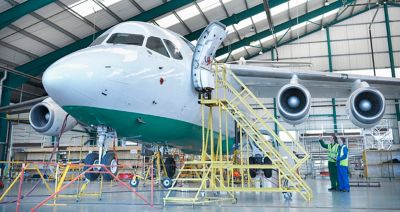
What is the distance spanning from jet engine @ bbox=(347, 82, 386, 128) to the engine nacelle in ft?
23.7

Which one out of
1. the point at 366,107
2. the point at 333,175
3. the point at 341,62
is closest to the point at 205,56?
the point at 366,107

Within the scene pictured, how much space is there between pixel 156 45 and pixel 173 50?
1.52 ft

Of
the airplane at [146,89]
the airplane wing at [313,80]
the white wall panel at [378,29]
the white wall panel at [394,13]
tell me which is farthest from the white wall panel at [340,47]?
the airplane at [146,89]

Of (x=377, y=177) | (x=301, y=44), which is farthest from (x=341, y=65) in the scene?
(x=377, y=177)

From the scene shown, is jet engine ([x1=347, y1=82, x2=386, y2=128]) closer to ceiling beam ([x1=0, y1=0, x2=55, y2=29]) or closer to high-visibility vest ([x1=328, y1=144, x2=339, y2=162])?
high-visibility vest ([x1=328, y1=144, x2=339, y2=162])

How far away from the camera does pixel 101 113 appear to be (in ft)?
19.6

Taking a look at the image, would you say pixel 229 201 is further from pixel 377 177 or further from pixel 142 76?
pixel 377 177

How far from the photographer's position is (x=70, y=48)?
813 inches

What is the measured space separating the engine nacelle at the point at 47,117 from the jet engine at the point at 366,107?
284 inches

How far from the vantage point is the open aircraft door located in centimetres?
746

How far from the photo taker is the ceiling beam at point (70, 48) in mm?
18578

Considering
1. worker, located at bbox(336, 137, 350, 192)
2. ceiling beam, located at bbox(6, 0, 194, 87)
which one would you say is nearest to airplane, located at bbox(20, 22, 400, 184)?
worker, located at bbox(336, 137, 350, 192)

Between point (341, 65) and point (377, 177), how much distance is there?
43.6 feet

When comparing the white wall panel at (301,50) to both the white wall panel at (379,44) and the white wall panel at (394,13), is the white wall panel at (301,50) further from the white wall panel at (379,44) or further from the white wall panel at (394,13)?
the white wall panel at (394,13)
